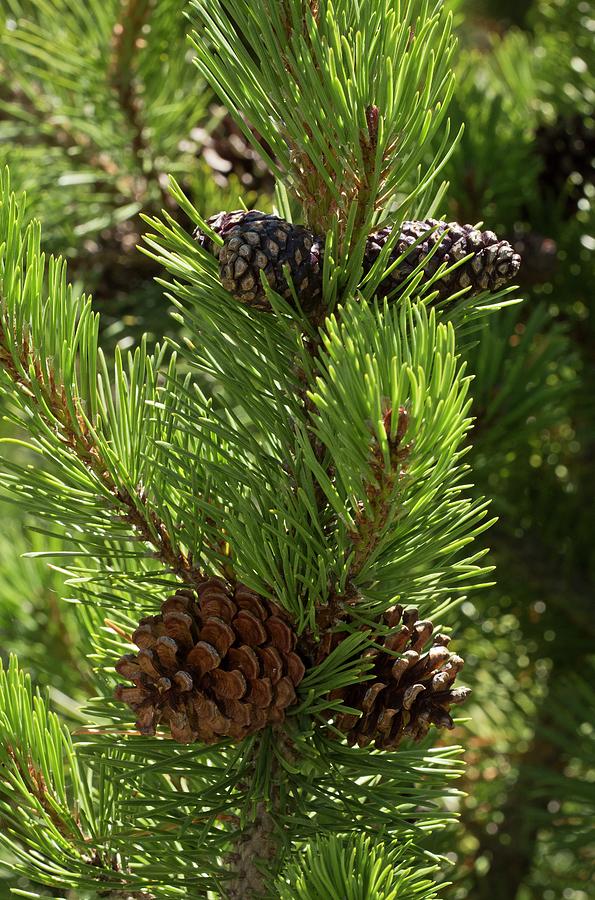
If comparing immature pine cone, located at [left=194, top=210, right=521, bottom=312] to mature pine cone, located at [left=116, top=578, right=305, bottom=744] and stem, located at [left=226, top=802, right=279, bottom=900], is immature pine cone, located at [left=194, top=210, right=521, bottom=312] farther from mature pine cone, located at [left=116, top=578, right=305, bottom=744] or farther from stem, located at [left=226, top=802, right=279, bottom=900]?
stem, located at [left=226, top=802, right=279, bottom=900]

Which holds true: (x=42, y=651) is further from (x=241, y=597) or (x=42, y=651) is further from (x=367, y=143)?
(x=367, y=143)

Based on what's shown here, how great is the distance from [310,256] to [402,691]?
215 mm

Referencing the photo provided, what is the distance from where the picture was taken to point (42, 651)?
866 mm

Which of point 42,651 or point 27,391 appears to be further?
point 42,651

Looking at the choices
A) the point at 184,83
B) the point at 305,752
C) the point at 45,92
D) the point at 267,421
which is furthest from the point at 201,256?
the point at 45,92

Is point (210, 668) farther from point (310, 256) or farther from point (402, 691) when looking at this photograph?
point (310, 256)

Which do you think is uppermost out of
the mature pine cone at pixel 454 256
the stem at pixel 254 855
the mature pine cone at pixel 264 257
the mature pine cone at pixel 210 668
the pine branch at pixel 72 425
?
the mature pine cone at pixel 454 256

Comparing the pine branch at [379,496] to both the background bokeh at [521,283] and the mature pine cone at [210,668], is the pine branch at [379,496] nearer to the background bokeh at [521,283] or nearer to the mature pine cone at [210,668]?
the mature pine cone at [210,668]

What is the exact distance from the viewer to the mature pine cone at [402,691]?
0.49 meters

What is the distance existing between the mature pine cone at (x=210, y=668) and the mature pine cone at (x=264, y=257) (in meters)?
Answer: 0.15

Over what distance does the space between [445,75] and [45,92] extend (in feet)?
2.14

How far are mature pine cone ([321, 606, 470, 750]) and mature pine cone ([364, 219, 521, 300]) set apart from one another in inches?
6.5

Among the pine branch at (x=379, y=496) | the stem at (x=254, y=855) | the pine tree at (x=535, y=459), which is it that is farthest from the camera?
the pine tree at (x=535, y=459)

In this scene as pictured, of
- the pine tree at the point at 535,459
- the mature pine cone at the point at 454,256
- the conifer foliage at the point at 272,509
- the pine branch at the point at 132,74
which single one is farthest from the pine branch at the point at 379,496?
the pine branch at the point at 132,74
